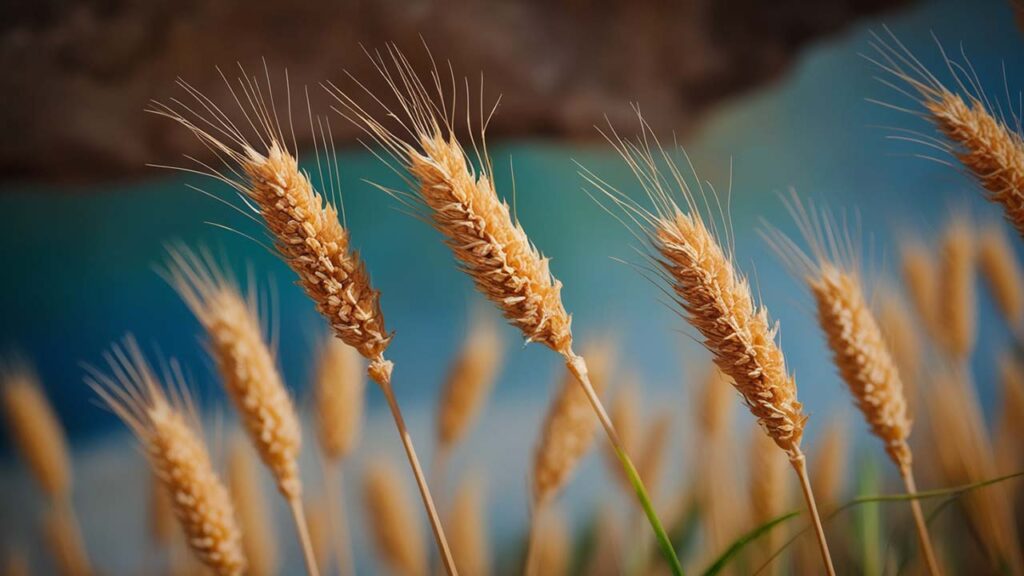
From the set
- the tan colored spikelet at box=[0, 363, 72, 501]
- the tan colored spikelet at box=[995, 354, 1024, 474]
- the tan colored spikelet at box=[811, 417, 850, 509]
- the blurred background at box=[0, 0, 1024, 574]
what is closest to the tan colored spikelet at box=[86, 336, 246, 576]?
the blurred background at box=[0, 0, 1024, 574]

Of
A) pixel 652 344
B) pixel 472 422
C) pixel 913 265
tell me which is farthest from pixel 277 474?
pixel 913 265

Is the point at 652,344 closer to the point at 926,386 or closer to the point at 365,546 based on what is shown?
the point at 926,386

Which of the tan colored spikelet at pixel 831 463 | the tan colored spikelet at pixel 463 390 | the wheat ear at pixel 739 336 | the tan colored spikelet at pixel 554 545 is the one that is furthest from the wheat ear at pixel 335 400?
the tan colored spikelet at pixel 831 463

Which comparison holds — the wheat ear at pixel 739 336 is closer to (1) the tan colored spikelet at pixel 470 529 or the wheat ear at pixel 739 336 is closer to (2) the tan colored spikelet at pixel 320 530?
(1) the tan colored spikelet at pixel 470 529

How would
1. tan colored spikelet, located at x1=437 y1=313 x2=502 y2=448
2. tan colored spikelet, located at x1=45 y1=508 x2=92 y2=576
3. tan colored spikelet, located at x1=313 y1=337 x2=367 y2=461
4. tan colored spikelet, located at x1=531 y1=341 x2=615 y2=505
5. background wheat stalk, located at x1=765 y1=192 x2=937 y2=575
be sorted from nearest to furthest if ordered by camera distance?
background wheat stalk, located at x1=765 y1=192 x2=937 y2=575 → tan colored spikelet, located at x1=531 y1=341 x2=615 y2=505 → tan colored spikelet, located at x1=313 y1=337 x2=367 y2=461 → tan colored spikelet, located at x1=437 y1=313 x2=502 y2=448 → tan colored spikelet, located at x1=45 y1=508 x2=92 y2=576

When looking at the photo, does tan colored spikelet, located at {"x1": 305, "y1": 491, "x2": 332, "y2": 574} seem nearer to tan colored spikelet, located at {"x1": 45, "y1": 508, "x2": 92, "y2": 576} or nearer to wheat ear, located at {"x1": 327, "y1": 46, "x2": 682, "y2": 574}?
tan colored spikelet, located at {"x1": 45, "y1": 508, "x2": 92, "y2": 576}

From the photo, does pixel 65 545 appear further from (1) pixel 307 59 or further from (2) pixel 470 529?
(1) pixel 307 59
